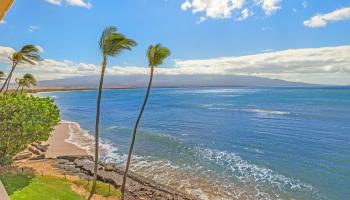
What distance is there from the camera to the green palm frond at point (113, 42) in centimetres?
1881

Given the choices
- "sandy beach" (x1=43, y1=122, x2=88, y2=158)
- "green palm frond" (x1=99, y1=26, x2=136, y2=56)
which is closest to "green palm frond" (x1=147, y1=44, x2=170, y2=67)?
"green palm frond" (x1=99, y1=26, x2=136, y2=56)

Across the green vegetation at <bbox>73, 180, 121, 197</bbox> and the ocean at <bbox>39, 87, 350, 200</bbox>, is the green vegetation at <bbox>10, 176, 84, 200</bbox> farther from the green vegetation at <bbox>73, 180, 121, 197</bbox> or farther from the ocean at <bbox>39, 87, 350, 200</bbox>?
the ocean at <bbox>39, 87, 350, 200</bbox>

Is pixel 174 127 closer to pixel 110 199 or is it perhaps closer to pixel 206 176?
pixel 206 176

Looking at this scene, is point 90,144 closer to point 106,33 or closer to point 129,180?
point 129,180

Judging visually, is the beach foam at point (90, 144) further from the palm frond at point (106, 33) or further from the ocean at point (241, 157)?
the palm frond at point (106, 33)

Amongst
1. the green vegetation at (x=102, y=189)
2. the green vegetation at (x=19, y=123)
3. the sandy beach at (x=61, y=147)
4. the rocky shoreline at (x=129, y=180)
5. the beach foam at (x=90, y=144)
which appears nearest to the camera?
the green vegetation at (x=19, y=123)

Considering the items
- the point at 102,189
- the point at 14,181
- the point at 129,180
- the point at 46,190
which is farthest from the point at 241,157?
the point at 14,181

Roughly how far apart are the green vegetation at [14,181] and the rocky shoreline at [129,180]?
6381mm

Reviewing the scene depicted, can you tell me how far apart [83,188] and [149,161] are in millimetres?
14554

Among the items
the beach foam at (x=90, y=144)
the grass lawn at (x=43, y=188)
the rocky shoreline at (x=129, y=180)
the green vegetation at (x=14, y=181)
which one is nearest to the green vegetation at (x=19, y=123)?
the green vegetation at (x=14, y=181)

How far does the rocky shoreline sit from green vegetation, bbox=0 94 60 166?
7138mm

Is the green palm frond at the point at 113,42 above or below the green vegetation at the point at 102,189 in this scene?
above

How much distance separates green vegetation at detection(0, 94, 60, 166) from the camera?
23.2m

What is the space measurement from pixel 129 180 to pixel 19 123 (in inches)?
469
